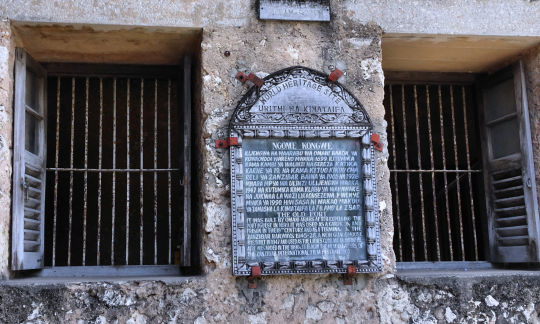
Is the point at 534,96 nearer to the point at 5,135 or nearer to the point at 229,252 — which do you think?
the point at 229,252

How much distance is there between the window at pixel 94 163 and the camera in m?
4.24

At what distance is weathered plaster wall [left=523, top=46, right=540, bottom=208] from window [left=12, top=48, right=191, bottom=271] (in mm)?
2518

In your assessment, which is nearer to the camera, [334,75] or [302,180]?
[302,180]

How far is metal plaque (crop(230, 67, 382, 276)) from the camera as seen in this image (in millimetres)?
3871

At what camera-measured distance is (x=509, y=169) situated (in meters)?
4.75

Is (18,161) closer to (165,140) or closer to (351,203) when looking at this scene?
(351,203)

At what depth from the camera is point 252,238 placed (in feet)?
12.7

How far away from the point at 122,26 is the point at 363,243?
2.13 meters

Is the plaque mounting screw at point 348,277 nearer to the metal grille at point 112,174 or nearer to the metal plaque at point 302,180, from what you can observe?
the metal plaque at point 302,180

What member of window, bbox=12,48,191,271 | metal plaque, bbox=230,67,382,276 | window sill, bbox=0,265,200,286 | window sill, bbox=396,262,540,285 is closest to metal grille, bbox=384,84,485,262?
window sill, bbox=396,262,540,285

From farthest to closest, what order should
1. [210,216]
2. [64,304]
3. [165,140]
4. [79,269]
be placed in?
[165,140], [79,269], [210,216], [64,304]

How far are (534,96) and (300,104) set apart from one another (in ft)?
5.95

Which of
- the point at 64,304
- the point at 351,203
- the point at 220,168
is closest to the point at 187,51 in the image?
the point at 220,168

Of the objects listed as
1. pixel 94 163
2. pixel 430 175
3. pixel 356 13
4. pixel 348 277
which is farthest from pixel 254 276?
pixel 430 175
